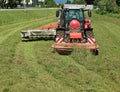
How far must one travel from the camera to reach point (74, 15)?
57.5 feet

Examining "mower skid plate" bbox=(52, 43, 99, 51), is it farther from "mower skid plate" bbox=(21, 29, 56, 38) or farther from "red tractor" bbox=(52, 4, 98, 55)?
"mower skid plate" bbox=(21, 29, 56, 38)

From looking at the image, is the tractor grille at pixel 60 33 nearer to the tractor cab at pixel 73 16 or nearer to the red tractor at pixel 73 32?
the red tractor at pixel 73 32

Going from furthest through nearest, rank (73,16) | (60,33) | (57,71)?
1. (73,16)
2. (60,33)
3. (57,71)

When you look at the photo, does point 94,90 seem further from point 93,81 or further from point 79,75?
point 79,75

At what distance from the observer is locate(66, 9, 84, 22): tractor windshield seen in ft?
57.4

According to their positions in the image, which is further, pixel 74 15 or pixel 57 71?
pixel 74 15

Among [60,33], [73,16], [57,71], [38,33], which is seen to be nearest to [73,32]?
[60,33]

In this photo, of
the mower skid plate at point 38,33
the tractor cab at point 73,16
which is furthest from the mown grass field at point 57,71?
the mower skid plate at point 38,33

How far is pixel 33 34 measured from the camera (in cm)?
1977

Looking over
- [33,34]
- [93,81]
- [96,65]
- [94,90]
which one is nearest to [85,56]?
[96,65]

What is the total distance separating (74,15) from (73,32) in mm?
1390

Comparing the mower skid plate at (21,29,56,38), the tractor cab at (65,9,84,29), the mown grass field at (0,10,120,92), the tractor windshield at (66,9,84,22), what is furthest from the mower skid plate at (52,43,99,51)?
the mower skid plate at (21,29,56,38)

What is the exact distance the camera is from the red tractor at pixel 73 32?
15.1 meters

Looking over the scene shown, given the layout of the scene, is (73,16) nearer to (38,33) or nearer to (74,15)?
(74,15)
